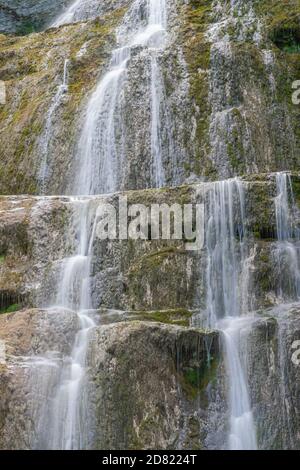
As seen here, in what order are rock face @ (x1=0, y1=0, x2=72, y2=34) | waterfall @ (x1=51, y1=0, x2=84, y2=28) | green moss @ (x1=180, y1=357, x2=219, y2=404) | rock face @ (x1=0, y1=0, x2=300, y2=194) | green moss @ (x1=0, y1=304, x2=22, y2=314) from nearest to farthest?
green moss @ (x1=180, y1=357, x2=219, y2=404), green moss @ (x1=0, y1=304, x2=22, y2=314), rock face @ (x1=0, y1=0, x2=300, y2=194), waterfall @ (x1=51, y1=0, x2=84, y2=28), rock face @ (x1=0, y1=0, x2=72, y2=34)

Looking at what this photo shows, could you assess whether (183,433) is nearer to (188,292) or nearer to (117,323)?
(117,323)

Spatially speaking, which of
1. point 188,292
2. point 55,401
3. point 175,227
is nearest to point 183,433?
point 55,401

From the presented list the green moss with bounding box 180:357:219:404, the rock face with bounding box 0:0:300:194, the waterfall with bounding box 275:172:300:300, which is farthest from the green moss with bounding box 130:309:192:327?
the rock face with bounding box 0:0:300:194

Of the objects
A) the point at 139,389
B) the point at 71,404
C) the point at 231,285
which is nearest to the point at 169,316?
the point at 231,285

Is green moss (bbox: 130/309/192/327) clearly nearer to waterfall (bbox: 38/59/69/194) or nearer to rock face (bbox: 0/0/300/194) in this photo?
rock face (bbox: 0/0/300/194)

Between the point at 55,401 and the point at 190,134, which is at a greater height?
the point at 55,401

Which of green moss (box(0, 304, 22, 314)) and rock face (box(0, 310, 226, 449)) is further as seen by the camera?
green moss (box(0, 304, 22, 314))

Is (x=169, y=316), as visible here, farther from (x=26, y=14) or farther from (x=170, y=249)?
(x=26, y=14)

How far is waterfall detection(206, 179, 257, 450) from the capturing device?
26.9ft

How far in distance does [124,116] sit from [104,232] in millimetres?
4926

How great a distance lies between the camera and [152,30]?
17.8 metres

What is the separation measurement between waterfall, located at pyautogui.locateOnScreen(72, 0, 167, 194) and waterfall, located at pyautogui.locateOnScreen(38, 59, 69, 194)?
970 mm

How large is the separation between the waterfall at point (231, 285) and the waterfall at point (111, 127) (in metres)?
3.73
